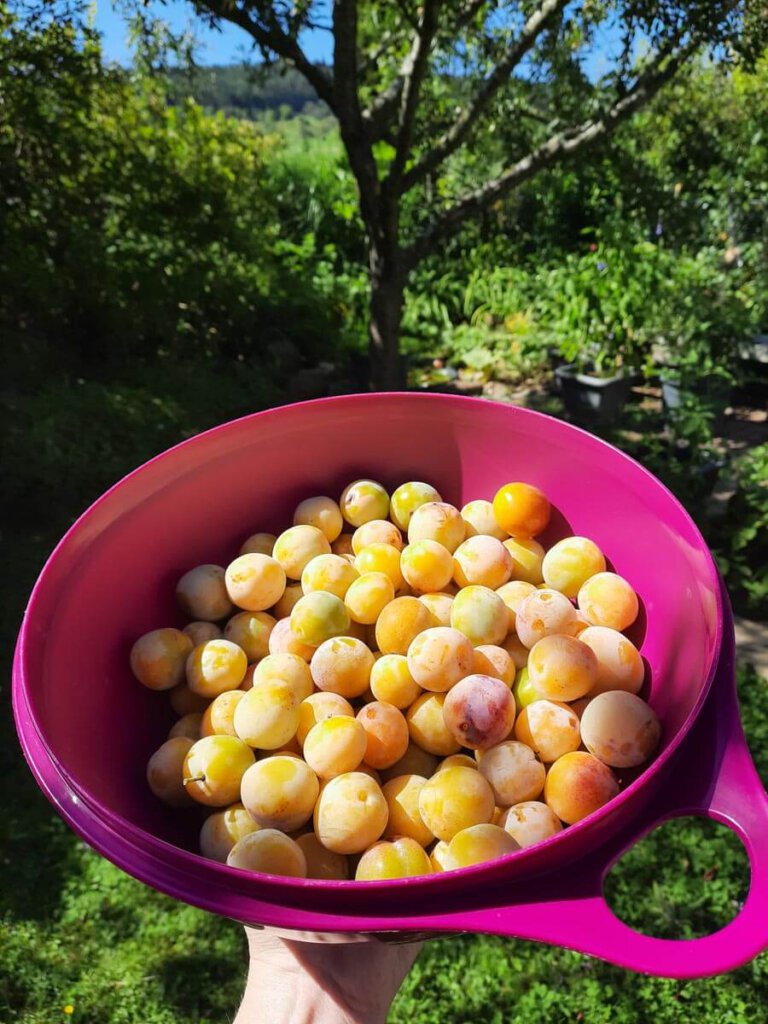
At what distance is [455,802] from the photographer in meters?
0.87

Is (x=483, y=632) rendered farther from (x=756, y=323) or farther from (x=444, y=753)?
(x=756, y=323)

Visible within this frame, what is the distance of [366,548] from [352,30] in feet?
7.12

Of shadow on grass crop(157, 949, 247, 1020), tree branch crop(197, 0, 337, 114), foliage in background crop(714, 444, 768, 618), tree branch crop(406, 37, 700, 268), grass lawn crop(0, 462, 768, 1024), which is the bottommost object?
shadow on grass crop(157, 949, 247, 1020)

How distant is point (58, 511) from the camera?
10.9ft

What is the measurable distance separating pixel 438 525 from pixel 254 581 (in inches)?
12.4

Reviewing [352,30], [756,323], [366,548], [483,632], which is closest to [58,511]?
[352,30]

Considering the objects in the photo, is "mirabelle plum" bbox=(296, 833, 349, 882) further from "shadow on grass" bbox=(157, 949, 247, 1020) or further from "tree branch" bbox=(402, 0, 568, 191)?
"tree branch" bbox=(402, 0, 568, 191)

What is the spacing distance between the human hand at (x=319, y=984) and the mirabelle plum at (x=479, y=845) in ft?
0.81

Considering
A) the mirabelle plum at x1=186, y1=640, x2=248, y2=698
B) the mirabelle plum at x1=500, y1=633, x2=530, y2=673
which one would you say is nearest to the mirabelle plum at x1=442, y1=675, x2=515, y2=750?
the mirabelle plum at x1=500, y1=633, x2=530, y2=673

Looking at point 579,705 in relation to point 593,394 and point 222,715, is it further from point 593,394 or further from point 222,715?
point 593,394

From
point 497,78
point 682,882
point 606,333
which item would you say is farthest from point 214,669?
point 606,333

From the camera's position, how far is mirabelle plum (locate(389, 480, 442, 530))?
4.17 feet

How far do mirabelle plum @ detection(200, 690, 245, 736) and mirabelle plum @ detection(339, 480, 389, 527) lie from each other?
380 mm

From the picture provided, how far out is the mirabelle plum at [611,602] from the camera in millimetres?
1055
